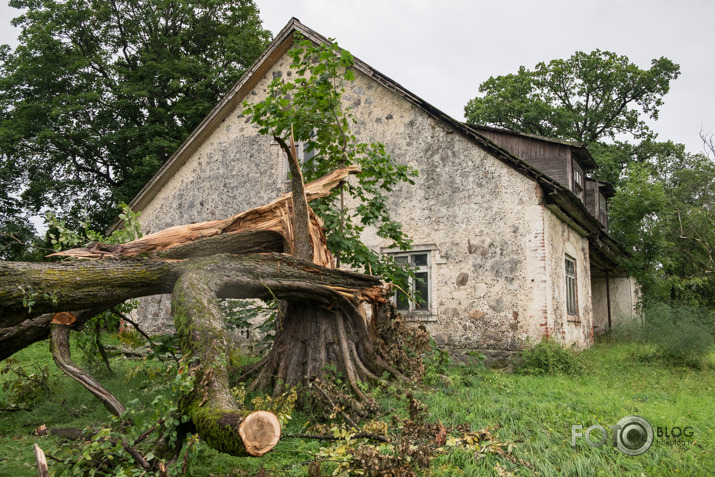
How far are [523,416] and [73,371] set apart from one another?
420cm

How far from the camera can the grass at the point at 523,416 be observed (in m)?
4.09

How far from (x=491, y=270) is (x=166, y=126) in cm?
1290

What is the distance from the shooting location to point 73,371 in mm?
4719

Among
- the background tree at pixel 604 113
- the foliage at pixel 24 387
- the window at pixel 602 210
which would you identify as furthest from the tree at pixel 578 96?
the foliage at pixel 24 387

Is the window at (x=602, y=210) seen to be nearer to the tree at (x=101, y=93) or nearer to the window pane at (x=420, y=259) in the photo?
the window pane at (x=420, y=259)

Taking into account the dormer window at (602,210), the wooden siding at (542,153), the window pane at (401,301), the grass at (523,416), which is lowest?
the grass at (523,416)

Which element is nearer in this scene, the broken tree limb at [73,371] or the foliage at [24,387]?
the broken tree limb at [73,371]

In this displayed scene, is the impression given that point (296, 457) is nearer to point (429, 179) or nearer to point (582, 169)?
point (429, 179)

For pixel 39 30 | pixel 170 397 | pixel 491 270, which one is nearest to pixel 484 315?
pixel 491 270

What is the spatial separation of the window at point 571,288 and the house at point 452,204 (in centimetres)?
4

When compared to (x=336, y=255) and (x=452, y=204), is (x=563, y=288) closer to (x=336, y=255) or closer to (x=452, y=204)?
(x=452, y=204)

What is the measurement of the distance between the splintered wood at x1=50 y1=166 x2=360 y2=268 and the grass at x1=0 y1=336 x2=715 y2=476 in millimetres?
1408

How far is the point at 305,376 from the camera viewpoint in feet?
19.5

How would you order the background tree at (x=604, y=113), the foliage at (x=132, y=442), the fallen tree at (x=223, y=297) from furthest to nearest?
the background tree at (x=604, y=113) < the fallen tree at (x=223, y=297) < the foliage at (x=132, y=442)
